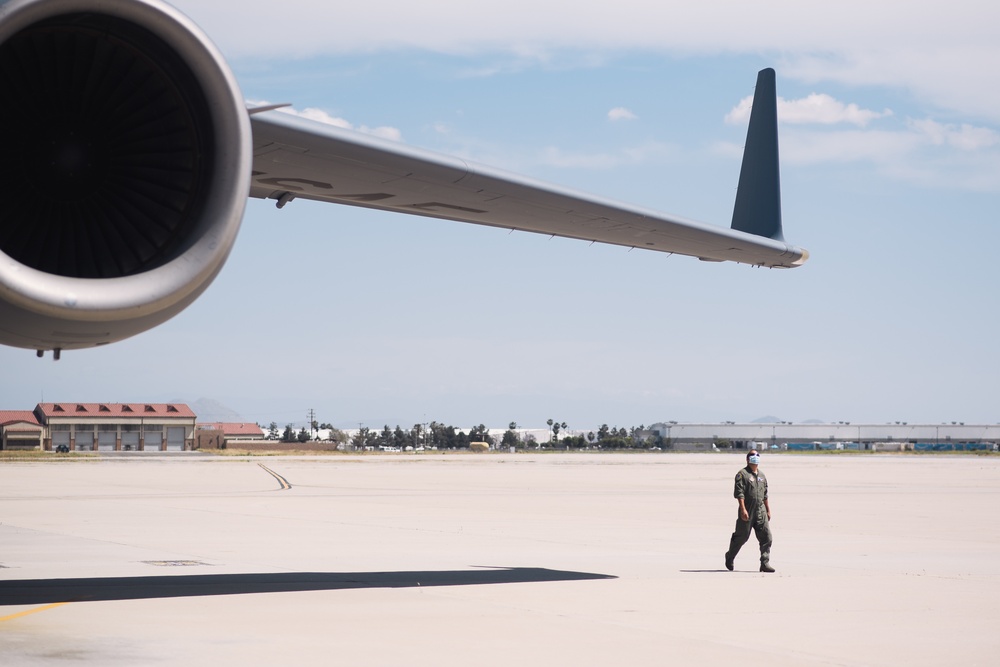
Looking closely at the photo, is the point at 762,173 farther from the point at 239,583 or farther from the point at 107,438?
the point at 107,438

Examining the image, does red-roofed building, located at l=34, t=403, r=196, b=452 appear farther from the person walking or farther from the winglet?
the winglet

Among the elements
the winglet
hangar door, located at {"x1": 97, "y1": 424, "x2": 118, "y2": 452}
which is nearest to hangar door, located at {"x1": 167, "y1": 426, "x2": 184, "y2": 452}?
hangar door, located at {"x1": 97, "y1": 424, "x2": 118, "y2": 452}

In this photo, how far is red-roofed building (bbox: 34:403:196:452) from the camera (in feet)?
485

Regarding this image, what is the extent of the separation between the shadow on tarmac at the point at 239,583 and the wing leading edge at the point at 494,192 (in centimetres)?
444

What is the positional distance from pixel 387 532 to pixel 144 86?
1534 centimetres

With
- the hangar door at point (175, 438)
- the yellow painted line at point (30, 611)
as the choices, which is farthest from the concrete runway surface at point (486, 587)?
the hangar door at point (175, 438)

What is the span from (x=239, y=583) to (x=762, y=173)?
811 centimetres

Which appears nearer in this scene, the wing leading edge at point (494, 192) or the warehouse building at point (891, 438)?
the wing leading edge at point (494, 192)

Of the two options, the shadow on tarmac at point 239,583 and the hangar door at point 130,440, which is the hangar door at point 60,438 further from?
the shadow on tarmac at point 239,583

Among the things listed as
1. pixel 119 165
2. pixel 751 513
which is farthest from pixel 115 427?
pixel 119 165

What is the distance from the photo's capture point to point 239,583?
13.8 m

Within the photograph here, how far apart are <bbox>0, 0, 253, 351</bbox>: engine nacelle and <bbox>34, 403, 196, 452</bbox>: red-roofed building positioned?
144m

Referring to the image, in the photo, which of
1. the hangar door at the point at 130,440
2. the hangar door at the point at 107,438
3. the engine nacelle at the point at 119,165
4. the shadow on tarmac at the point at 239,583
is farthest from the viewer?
the hangar door at the point at 107,438

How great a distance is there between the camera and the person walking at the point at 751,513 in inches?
628
